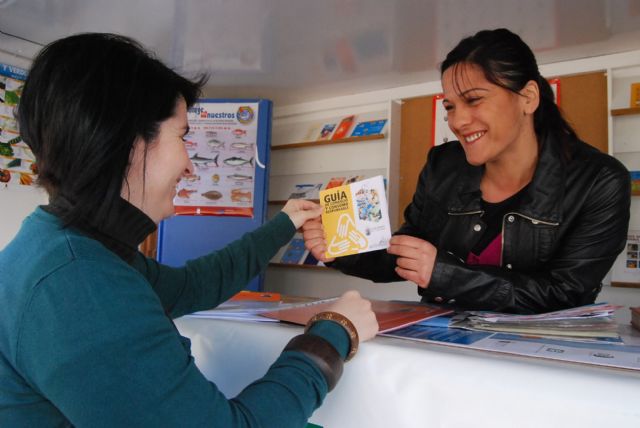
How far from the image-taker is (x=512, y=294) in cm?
119

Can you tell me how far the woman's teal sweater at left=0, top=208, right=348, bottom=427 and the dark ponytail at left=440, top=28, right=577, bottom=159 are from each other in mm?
1183

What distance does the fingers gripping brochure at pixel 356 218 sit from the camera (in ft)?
→ 3.90

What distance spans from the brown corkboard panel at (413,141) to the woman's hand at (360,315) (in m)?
2.96

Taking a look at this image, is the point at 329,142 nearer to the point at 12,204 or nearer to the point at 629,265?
the point at 629,265

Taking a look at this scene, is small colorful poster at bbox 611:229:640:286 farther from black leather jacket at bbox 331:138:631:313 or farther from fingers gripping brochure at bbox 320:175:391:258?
fingers gripping brochure at bbox 320:175:391:258

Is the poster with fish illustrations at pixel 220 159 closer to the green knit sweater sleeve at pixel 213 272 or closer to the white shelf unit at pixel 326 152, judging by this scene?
the white shelf unit at pixel 326 152

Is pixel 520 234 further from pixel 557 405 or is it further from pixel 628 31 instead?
pixel 628 31

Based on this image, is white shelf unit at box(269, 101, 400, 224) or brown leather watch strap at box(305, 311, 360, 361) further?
white shelf unit at box(269, 101, 400, 224)

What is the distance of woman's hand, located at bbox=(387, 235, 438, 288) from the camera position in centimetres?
117

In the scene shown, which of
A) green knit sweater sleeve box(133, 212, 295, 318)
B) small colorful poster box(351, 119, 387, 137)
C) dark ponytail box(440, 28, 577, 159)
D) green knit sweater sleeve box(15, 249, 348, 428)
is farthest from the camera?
small colorful poster box(351, 119, 387, 137)

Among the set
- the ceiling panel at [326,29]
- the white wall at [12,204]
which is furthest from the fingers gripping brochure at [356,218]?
the white wall at [12,204]

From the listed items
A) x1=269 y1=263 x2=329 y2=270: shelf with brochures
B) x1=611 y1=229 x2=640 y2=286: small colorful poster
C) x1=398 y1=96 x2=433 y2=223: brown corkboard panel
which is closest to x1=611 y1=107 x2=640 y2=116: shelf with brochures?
x1=611 y1=229 x2=640 y2=286: small colorful poster

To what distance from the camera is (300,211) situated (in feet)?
4.54

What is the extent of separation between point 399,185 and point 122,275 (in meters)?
3.39
